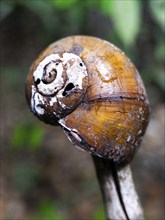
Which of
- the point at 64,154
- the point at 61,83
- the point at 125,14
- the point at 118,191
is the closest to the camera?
the point at 61,83

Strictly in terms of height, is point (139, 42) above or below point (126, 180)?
below

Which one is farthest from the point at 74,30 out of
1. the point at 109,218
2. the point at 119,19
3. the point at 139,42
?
the point at 109,218

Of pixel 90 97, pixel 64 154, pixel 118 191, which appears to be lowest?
pixel 64 154

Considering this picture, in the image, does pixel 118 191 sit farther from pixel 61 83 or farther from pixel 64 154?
pixel 64 154

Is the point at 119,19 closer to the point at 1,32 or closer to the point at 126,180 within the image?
the point at 126,180

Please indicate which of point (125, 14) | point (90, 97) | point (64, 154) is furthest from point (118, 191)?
point (64, 154)

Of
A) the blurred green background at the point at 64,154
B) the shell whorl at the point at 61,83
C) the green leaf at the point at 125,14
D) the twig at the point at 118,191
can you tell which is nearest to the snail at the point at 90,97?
the shell whorl at the point at 61,83
